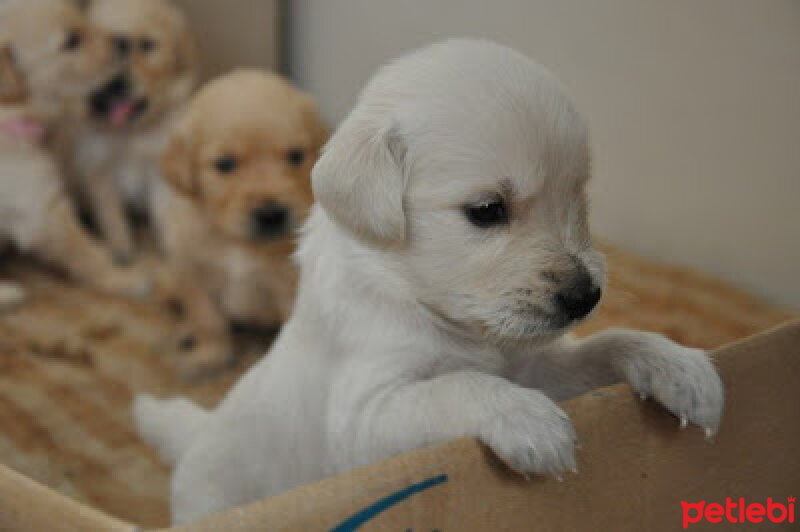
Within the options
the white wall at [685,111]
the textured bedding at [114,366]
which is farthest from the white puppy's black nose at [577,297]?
the white wall at [685,111]

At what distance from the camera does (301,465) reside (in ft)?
5.16

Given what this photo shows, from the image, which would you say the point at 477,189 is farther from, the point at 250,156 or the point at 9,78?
the point at 9,78

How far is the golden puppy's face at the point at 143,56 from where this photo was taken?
10.3 feet

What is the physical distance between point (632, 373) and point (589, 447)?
6.9 inches

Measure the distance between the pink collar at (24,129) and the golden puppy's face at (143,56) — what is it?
245 millimetres

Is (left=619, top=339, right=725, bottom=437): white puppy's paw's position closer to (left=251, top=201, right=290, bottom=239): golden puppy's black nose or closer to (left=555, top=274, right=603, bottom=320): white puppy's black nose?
(left=555, top=274, right=603, bottom=320): white puppy's black nose

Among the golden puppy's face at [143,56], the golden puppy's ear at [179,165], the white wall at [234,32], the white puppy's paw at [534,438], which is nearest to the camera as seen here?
the white puppy's paw at [534,438]

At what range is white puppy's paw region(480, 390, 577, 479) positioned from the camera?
1.09m

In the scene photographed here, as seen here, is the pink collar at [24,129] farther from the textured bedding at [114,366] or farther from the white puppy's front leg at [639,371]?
the white puppy's front leg at [639,371]

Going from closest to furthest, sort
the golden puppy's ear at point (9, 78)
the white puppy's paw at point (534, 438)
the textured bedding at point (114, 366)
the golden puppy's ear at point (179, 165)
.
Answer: the white puppy's paw at point (534, 438), the textured bedding at point (114, 366), the golden puppy's ear at point (179, 165), the golden puppy's ear at point (9, 78)

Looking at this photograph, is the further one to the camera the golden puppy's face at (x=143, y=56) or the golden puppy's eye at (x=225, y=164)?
the golden puppy's face at (x=143, y=56)

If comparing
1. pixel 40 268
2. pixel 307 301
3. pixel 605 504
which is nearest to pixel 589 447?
pixel 605 504

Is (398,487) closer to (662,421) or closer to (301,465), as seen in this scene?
(662,421)

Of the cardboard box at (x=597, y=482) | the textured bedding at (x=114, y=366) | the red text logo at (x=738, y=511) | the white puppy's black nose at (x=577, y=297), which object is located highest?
the white puppy's black nose at (x=577, y=297)
